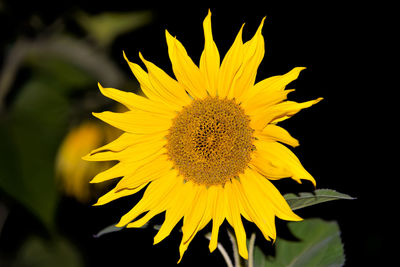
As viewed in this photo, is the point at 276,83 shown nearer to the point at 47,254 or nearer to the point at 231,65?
the point at 231,65

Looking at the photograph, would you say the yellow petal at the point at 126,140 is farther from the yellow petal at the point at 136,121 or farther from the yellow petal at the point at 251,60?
the yellow petal at the point at 251,60

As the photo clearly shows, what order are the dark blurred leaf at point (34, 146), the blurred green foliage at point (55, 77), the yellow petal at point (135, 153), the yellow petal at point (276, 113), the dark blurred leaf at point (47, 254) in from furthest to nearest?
the dark blurred leaf at point (47, 254) < the blurred green foliage at point (55, 77) < the dark blurred leaf at point (34, 146) < the yellow petal at point (135, 153) < the yellow petal at point (276, 113)

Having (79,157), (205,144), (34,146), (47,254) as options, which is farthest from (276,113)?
(47,254)

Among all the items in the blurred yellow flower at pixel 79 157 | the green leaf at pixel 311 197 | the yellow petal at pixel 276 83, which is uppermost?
the blurred yellow flower at pixel 79 157

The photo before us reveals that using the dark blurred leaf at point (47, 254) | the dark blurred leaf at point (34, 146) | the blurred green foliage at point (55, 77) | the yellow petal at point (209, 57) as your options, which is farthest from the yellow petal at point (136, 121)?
the dark blurred leaf at point (47, 254)

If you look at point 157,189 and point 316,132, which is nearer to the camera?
point 157,189

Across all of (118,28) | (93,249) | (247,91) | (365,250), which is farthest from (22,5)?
(365,250)

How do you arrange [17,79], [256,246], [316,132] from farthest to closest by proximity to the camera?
1. [17,79]
2. [316,132]
3. [256,246]

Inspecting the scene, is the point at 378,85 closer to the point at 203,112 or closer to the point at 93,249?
the point at 203,112
